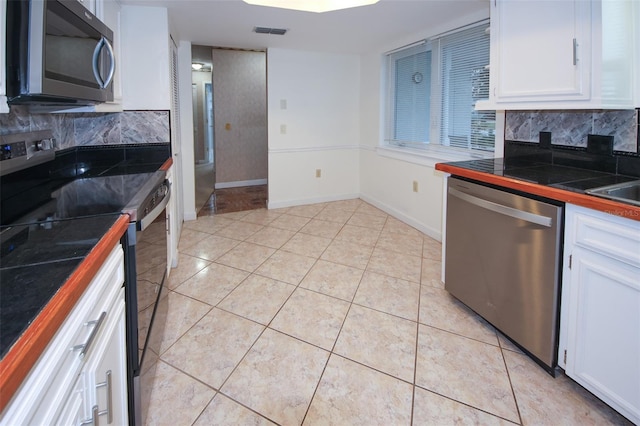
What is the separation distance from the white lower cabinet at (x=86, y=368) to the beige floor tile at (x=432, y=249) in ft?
8.55

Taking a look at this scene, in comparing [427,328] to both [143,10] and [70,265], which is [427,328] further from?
[143,10]

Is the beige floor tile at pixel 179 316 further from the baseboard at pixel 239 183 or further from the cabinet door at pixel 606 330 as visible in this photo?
the baseboard at pixel 239 183

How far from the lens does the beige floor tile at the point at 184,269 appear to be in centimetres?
283

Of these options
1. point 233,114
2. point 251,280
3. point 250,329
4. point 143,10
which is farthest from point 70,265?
point 233,114

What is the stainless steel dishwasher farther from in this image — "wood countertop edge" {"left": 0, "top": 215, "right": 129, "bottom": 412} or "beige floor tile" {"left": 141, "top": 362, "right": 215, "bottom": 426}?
"wood countertop edge" {"left": 0, "top": 215, "right": 129, "bottom": 412}

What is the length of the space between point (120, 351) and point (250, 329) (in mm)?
1036

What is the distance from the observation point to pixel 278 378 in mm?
1791

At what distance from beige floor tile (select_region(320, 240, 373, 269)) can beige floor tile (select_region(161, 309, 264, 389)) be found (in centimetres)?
116

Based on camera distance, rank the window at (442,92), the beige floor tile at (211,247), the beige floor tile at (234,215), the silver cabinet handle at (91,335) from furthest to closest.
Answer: the beige floor tile at (234,215)
the beige floor tile at (211,247)
the window at (442,92)
the silver cabinet handle at (91,335)

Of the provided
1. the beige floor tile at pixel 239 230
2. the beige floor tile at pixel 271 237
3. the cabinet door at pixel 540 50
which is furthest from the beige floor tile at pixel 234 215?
the cabinet door at pixel 540 50

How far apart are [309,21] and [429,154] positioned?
1.73m

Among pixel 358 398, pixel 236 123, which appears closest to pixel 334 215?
pixel 236 123

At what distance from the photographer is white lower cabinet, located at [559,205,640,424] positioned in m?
1.37

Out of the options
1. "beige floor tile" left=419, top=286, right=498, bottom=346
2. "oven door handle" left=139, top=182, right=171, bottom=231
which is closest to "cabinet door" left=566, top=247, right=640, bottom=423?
"beige floor tile" left=419, top=286, right=498, bottom=346
